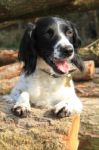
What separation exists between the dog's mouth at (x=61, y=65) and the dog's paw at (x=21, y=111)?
518mm

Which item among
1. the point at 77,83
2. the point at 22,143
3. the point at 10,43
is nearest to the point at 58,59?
the point at 22,143

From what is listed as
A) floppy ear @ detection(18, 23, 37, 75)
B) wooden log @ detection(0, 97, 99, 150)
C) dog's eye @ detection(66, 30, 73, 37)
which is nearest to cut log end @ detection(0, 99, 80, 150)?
wooden log @ detection(0, 97, 99, 150)

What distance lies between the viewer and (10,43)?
15016 mm

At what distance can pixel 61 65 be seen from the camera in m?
4.96

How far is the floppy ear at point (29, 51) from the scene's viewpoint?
520 centimetres

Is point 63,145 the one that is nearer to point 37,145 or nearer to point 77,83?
point 37,145

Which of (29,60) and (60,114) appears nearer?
(60,114)

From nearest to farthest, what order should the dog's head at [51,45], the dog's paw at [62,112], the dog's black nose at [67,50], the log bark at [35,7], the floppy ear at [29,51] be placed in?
the dog's paw at [62,112], the dog's black nose at [67,50], the dog's head at [51,45], the floppy ear at [29,51], the log bark at [35,7]

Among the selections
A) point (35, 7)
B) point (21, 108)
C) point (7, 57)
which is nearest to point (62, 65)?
point (21, 108)

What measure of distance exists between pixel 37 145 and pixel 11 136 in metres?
0.25

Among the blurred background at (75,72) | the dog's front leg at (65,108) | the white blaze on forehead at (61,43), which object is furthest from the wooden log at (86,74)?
the dog's front leg at (65,108)

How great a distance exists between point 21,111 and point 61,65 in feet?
2.10

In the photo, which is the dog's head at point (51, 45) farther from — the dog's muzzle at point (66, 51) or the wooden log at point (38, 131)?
the wooden log at point (38, 131)

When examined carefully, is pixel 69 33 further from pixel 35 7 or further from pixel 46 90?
pixel 35 7
